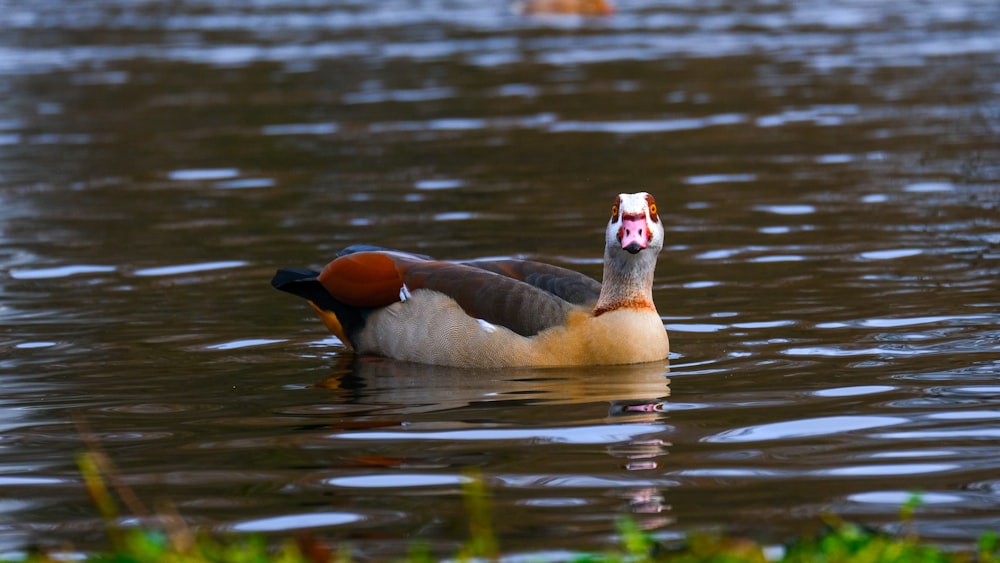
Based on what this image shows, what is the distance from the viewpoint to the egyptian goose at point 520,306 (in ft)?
31.5

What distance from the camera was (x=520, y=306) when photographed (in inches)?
380

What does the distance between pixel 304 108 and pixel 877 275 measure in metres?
12.8

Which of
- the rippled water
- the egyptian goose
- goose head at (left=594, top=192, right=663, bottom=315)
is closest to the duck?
the rippled water

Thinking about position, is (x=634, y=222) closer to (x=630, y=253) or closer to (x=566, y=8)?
(x=630, y=253)

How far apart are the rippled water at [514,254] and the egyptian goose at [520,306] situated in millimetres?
170

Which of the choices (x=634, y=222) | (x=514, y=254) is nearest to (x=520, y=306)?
(x=634, y=222)

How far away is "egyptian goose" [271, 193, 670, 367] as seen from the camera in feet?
31.5

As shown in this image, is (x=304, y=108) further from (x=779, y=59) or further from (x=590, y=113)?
(x=779, y=59)

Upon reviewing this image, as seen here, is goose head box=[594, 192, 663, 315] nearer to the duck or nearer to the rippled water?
the rippled water

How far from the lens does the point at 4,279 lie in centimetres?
1277

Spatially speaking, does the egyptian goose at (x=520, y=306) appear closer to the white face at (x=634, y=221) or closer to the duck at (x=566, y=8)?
the white face at (x=634, y=221)

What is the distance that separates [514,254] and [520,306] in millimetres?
3572

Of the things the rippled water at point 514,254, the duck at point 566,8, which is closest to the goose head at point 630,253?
the rippled water at point 514,254

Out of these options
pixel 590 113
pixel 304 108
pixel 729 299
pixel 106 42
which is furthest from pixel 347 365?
pixel 106 42
